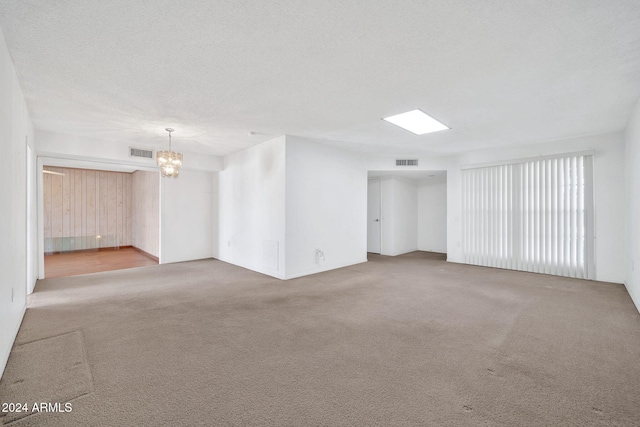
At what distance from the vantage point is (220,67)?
2.80 m

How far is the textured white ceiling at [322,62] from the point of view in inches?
79.0

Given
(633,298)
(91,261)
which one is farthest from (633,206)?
(91,261)

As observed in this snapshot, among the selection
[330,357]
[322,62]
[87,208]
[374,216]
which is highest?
[322,62]

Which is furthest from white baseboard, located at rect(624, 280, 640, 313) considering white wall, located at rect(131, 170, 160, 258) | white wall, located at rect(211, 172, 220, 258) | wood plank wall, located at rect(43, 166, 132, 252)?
wood plank wall, located at rect(43, 166, 132, 252)

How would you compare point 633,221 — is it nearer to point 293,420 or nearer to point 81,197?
point 293,420

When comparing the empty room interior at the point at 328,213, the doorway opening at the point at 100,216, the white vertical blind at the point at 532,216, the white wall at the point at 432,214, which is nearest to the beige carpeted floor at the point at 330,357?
the empty room interior at the point at 328,213

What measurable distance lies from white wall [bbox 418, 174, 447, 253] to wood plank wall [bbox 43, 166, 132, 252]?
31.8 feet

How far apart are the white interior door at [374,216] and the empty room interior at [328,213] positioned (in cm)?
163

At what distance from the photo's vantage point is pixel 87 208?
8867 mm

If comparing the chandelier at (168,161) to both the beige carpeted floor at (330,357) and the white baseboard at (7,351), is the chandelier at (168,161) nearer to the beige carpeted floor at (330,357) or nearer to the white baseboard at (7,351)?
the beige carpeted floor at (330,357)

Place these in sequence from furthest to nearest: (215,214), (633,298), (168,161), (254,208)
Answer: (215,214) < (254,208) < (168,161) < (633,298)

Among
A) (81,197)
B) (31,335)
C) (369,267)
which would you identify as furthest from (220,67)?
(81,197)

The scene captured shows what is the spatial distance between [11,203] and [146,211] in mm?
5897

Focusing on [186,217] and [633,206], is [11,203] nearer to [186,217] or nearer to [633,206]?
[186,217]
